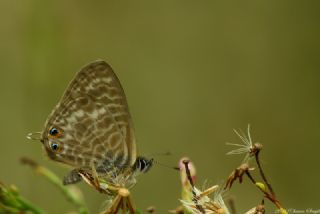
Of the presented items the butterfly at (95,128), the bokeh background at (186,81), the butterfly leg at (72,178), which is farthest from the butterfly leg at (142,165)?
the bokeh background at (186,81)

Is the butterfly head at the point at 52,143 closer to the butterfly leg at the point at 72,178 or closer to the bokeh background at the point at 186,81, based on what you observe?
the butterfly leg at the point at 72,178

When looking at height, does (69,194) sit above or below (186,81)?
above

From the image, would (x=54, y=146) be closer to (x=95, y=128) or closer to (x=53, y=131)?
(x=53, y=131)

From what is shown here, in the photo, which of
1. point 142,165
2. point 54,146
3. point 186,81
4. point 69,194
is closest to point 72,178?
point 69,194

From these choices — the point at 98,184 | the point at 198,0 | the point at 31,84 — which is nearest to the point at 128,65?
the point at 198,0

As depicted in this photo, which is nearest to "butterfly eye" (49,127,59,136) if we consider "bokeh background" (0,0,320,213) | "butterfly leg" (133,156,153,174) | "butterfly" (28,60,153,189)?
"butterfly" (28,60,153,189)

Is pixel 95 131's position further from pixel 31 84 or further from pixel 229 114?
pixel 229 114
